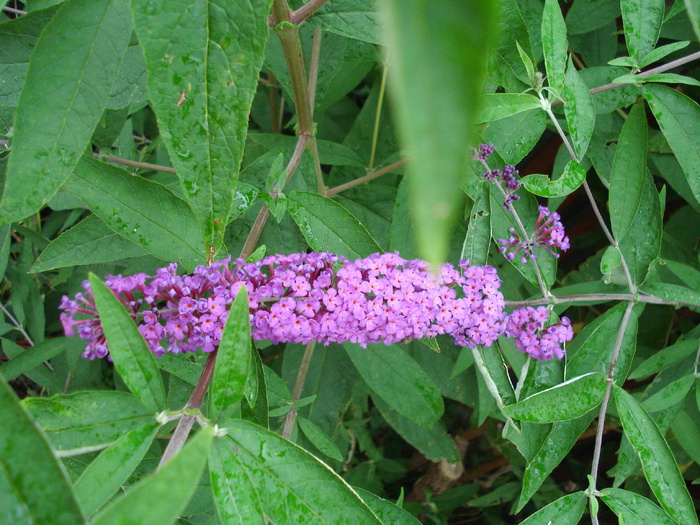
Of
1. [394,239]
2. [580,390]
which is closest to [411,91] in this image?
[580,390]

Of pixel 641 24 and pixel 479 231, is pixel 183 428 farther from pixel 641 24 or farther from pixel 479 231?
pixel 641 24

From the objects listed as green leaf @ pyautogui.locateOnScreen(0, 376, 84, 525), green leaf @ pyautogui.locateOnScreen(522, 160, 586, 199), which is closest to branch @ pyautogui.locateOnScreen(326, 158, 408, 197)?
green leaf @ pyautogui.locateOnScreen(522, 160, 586, 199)

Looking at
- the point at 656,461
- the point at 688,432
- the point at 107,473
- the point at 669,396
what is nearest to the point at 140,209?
the point at 107,473

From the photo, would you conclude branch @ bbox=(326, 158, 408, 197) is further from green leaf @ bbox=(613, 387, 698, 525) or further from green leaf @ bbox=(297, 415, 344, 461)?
green leaf @ bbox=(613, 387, 698, 525)

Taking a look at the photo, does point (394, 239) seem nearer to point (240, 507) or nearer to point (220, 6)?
point (240, 507)

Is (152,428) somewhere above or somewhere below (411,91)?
below

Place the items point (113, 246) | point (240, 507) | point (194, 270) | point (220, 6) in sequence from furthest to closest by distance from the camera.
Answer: point (113, 246)
point (194, 270)
point (240, 507)
point (220, 6)
